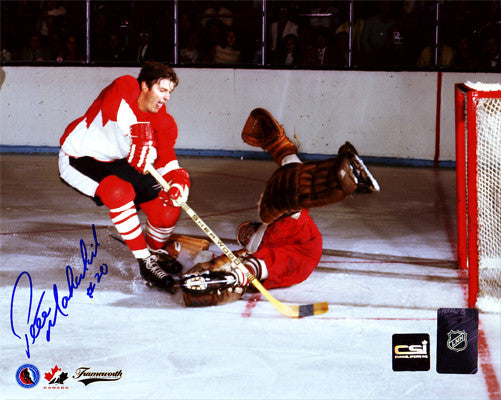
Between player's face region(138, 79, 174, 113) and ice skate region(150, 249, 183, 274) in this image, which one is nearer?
player's face region(138, 79, 174, 113)

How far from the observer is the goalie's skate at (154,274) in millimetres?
3273

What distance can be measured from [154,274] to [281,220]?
596 mm

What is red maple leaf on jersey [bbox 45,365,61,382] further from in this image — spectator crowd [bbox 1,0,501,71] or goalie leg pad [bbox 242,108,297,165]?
spectator crowd [bbox 1,0,501,71]

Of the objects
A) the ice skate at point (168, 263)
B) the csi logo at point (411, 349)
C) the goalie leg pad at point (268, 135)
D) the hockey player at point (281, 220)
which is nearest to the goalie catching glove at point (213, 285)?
the hockey player at point (281, 220)

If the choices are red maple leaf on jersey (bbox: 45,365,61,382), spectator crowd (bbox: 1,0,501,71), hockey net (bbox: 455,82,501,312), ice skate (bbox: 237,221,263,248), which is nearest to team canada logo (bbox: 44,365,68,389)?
red maple leaf on jersey (bbox: 45,365,61,382)

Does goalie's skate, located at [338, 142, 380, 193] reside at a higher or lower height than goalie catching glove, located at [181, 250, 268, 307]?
higher

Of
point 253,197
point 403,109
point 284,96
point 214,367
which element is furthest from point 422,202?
point 214,367

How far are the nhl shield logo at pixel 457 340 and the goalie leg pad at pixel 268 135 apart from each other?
96 cm

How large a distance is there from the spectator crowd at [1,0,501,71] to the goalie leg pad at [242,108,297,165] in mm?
4765

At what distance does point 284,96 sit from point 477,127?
193 inches

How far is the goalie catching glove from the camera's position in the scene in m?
3.04
